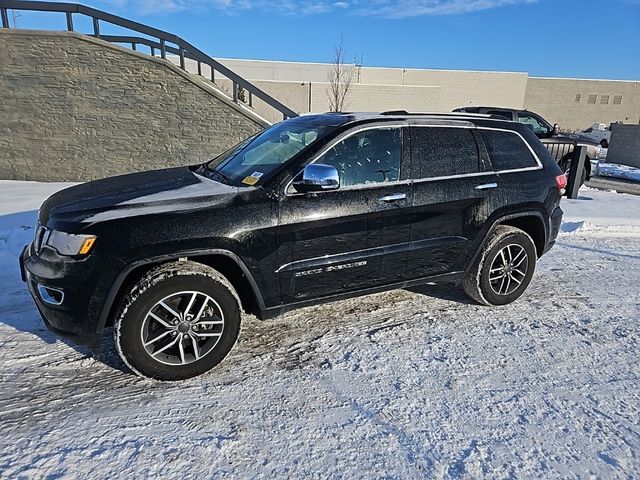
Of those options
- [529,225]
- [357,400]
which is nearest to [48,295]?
[357,400]

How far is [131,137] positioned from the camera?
10.2 meters

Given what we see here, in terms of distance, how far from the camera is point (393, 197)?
334 cm

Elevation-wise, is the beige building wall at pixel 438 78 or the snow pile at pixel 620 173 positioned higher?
the beige building wall at pixel 438 78

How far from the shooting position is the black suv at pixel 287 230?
2.67 metres

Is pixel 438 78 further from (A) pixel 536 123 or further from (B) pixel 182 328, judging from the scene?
(B) pixel 182 328

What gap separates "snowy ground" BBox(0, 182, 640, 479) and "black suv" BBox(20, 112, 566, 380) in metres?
0.36

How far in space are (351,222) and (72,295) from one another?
1937 mm

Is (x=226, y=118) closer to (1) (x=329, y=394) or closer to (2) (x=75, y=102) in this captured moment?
(2) (x=75, y=102)

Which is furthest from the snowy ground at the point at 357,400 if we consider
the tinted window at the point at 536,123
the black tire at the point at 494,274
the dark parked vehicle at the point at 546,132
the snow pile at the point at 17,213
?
the tinted window at the point at 536,123

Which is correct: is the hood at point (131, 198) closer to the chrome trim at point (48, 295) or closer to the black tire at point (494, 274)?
the chrome trim at point (48, 295)

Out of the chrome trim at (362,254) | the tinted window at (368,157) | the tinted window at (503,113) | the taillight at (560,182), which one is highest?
the tinted window at (503,113)

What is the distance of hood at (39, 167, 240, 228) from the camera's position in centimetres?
269

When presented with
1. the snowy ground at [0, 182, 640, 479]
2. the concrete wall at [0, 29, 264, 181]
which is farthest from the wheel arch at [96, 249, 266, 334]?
the concrete wall at [0, 29, 264, 181]

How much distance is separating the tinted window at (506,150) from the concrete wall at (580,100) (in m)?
46.9
